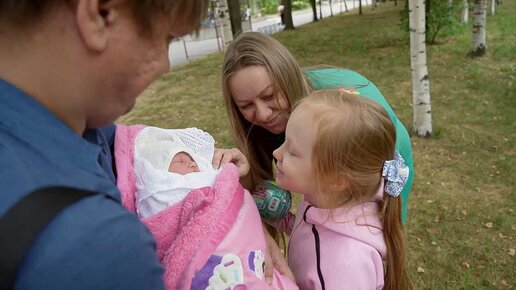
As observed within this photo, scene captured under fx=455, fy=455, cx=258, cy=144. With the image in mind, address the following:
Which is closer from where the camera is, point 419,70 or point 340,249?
point 340,249

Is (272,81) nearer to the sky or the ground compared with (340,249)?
nearer to the sky

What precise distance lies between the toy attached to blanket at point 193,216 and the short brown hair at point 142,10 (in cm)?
62

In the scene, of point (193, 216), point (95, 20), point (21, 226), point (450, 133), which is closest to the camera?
point (21, 226)

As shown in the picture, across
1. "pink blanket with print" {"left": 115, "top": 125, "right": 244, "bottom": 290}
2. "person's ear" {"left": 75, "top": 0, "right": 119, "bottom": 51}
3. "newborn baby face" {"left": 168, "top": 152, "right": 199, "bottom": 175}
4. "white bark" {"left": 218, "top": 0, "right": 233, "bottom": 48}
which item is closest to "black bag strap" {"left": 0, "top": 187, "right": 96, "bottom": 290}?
"person's ear" {"left": 75, "top": 0, "right": 119, "bottom": 51}

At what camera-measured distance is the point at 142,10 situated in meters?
0.86

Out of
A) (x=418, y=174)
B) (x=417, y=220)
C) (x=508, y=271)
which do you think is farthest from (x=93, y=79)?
(x=418, y=174)

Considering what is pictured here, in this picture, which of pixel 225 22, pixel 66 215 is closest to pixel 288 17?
pixel 225 22

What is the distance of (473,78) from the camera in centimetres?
956

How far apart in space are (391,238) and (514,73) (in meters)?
9.28

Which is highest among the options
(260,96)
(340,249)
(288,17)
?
(260,96)

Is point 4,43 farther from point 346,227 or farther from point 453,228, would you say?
point 453,228

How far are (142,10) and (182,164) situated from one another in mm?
832

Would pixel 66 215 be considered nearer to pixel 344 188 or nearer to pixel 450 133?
pixel 344 188

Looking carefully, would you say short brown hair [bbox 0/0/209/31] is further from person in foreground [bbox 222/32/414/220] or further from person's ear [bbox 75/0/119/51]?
person in foreground [bbox 222/32/414/220]
